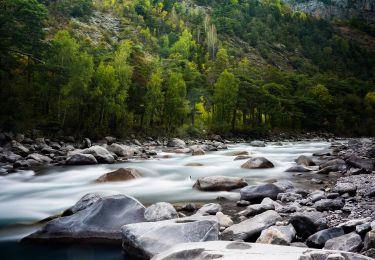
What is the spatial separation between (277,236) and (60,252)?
16.1 ft

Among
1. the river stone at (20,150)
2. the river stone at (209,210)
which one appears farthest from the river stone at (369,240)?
the river stone at (20,150)

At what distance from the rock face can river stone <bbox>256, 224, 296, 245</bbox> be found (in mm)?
1695

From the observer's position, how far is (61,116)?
4488 centimetres

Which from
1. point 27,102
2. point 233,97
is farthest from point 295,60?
point 27,102

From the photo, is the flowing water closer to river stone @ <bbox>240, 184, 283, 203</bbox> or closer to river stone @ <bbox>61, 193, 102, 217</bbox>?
river stone @ <bbox>240, 184, 283, 203</bbox>

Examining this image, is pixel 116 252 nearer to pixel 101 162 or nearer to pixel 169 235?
pixel 169 235

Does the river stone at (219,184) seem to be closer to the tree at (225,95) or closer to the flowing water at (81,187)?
the flowing water at (81,187)

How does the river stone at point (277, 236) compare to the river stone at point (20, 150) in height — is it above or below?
above

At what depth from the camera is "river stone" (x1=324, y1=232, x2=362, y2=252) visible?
707 centimetres

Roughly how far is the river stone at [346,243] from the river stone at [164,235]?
2295 millimetres

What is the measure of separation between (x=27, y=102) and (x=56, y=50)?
10797 millimetres

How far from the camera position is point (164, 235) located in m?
7.73

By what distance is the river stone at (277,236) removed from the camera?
25.0 ft

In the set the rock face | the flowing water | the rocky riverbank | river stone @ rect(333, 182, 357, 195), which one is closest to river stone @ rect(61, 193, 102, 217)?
the rocky riverbank
